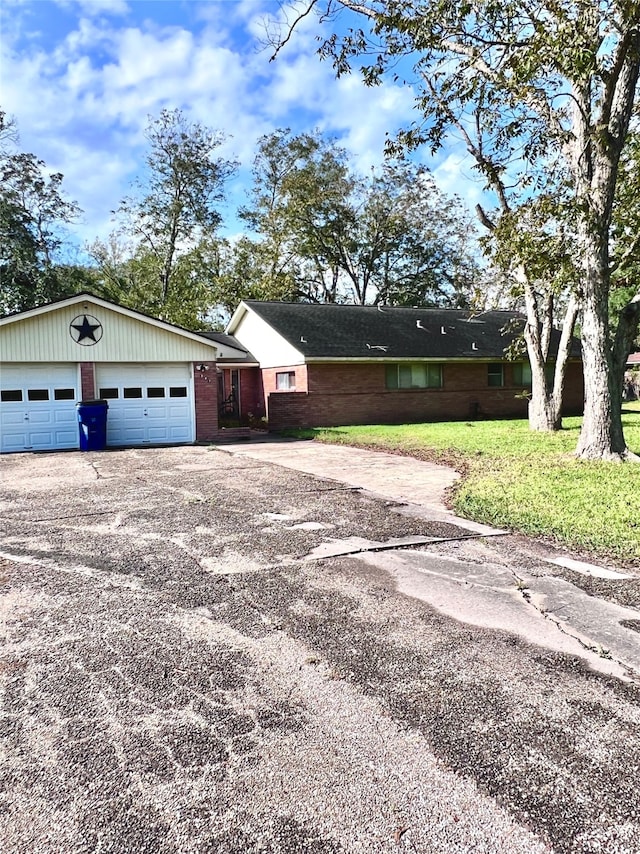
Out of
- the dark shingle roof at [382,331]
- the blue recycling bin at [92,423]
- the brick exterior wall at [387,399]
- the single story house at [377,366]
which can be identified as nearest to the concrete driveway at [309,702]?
the blue recycling bin at [92,423]

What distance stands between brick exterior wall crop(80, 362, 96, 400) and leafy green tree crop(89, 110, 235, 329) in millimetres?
18456

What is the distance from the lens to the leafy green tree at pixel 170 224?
34781 mm

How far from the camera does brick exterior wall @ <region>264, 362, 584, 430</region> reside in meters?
20.5

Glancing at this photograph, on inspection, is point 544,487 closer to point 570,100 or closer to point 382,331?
point 570,100

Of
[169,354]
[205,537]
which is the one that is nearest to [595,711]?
[205,537]

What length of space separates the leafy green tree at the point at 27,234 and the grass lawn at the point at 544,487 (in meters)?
24.2

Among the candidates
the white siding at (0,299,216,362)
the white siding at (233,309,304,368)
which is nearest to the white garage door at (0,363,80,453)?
the white siding at (0,299,216,362)

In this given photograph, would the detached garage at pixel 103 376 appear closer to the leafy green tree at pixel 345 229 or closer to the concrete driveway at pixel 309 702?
the concrete driveway at pixel 309 702

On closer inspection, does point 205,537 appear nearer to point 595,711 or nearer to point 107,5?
point 595,711

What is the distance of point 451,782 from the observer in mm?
2344

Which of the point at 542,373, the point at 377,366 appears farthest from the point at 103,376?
the point at 542,373

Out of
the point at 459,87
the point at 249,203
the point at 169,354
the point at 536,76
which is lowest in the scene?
the point at 169,354

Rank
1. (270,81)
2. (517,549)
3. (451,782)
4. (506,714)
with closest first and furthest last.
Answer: (451,782) → (506,714) → (517,549) → (270,81)

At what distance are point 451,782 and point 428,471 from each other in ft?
28.3
